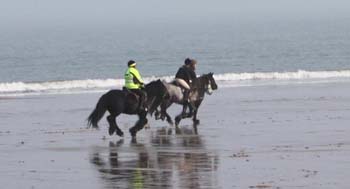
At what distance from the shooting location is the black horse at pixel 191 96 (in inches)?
1087

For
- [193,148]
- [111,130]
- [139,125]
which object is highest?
[139,125]

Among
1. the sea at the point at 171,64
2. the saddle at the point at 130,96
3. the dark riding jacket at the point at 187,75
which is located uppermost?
the sea at the point at 171,64

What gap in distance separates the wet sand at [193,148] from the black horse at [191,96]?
420 millimetres

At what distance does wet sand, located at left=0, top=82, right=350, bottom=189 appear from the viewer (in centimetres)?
1736

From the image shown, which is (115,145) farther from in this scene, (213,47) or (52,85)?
(213,47)

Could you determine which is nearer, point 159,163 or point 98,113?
point 159,163

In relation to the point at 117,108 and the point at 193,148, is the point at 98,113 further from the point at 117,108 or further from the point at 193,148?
the point at 193,148

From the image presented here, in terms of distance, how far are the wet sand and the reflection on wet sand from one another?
0.06 ft

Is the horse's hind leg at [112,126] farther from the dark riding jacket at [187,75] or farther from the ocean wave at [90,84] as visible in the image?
the ocean wave at [90,84]

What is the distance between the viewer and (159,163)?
19516 mm

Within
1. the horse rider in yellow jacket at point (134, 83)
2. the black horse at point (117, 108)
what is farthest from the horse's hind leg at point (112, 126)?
the horse rider in yellow jacket at point (134, 83)

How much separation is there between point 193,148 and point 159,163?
253 centimetres

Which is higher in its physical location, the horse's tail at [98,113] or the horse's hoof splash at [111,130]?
the horse's tail at [98,113]

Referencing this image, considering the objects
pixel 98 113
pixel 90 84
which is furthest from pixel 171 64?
pixel 98 113
